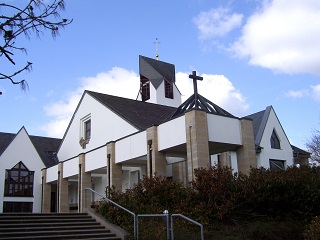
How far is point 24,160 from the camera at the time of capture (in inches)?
1304

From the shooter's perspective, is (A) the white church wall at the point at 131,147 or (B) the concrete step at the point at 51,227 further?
(A) the white church wall at the point at 131,147

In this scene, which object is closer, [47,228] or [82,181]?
[47,228]

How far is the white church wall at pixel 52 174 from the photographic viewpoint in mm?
30219

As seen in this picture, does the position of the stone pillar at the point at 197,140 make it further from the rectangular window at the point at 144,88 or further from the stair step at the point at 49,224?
the rectangular window at the point at 144,88

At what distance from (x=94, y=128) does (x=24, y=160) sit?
822cm

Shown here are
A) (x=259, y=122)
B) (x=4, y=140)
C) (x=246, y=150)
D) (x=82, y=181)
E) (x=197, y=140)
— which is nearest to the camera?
(x=197, y=140)

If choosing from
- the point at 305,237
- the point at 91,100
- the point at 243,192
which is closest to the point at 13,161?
the point at 91,100

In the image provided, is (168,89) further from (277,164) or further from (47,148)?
(277,164)

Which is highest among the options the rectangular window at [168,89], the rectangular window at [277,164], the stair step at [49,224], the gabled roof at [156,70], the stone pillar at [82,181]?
the gabled roof at [156,70]

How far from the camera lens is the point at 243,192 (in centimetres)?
1391

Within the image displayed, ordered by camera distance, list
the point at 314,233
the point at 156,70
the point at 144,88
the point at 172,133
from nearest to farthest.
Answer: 1. the point at 314,233
2. the point at 172,133
3. the point at 156,70
4. the point at 144,88

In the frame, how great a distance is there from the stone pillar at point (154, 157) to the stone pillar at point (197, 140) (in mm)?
2152

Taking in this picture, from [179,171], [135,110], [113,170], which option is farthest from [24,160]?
[179,171]

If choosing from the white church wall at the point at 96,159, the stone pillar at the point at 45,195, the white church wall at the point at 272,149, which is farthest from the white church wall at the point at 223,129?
the stone pillar at the point at 45,195
